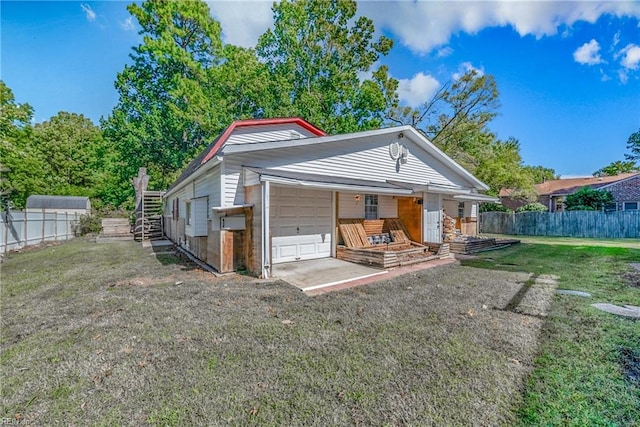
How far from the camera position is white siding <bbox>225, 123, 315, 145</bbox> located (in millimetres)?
11633

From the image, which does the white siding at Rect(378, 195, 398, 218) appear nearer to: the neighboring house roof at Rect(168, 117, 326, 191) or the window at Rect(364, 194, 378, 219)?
the window at Rect(364, 194, 378, 219)

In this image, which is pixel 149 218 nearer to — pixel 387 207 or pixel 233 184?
pixel 233 184

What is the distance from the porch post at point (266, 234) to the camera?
657cm

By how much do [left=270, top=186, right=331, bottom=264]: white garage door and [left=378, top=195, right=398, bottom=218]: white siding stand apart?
2501mm

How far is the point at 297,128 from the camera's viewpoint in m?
12.9

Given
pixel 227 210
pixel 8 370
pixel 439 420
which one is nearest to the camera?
pixel 439 420

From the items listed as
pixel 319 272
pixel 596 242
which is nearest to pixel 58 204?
pixel 319 272

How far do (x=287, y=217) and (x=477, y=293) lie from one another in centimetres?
538

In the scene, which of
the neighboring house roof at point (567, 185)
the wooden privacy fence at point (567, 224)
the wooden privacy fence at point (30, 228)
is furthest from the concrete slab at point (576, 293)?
the neighboring house roof at point (567, 185)

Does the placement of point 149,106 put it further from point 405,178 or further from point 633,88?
point 633,88

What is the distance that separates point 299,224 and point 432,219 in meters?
5.30

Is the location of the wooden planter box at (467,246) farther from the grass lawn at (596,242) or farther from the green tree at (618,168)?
the green tree at (618,168)

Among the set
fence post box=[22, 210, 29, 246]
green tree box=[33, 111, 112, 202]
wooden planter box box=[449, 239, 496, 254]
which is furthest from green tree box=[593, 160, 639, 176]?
A: green tree box=[33, 111, 112, 202]

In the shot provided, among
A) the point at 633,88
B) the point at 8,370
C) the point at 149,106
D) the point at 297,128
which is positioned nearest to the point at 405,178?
the point at 297,128
